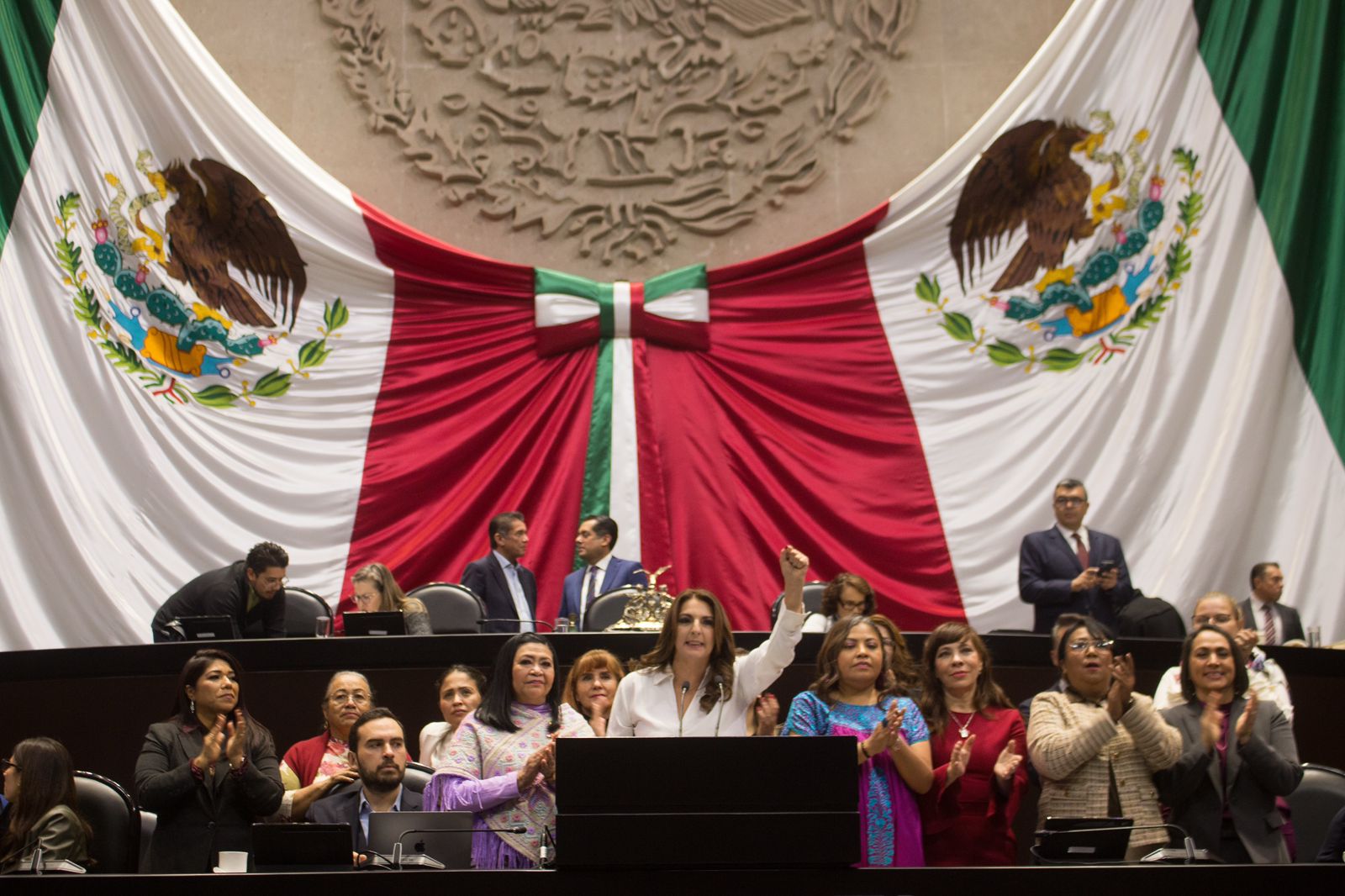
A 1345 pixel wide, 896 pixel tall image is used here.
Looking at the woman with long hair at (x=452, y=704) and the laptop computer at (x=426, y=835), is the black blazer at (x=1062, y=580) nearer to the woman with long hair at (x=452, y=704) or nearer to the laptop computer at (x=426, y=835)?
the woman with long hair at (x=452, y=704)

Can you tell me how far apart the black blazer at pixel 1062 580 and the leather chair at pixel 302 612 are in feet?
9.48

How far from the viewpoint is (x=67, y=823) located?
4.19 meters

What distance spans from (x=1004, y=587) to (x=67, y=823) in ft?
16.4

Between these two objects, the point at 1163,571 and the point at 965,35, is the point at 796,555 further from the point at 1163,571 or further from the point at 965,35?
the point at 965,35

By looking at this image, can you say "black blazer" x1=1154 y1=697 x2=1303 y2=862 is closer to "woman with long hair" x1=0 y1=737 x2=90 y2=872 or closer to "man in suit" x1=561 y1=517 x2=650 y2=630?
"woman with long hair" x1=0 y1=737 x2=90 y2=872

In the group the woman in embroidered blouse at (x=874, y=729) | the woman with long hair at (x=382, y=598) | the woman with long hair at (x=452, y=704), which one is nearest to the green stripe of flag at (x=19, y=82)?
the woman with long hair at (x=382, y=598)

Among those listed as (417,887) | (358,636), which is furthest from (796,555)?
(358,636)

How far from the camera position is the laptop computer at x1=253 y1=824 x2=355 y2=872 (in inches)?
138

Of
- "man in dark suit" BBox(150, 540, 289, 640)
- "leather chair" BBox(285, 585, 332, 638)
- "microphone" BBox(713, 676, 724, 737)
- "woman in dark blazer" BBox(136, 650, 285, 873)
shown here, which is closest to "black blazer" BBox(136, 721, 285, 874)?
"woman in dark blazer" BBox(136, 650, 285, 873)

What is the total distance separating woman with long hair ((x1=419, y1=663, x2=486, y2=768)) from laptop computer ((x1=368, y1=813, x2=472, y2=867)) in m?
0.85

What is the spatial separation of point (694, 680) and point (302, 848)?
111 centimetres

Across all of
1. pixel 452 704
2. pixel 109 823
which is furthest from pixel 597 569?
pixel 109 823

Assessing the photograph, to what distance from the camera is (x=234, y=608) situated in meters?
6.30

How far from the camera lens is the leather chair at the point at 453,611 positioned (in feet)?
21.1
